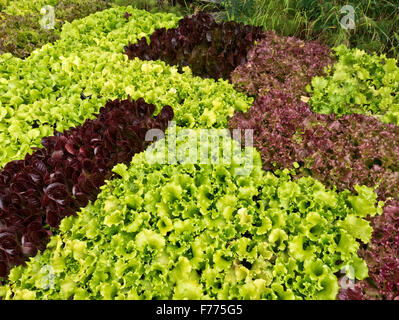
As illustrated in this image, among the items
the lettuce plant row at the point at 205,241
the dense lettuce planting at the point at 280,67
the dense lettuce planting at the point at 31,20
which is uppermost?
the dense lettuce planting at the point at 280,67

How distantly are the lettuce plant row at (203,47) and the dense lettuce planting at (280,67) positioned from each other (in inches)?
8.1

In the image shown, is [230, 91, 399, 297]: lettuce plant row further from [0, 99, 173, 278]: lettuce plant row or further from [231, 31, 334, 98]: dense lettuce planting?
[0, 99, 173, 278]: lettuce plant row

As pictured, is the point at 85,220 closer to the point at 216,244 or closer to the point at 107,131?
the point at 107,131

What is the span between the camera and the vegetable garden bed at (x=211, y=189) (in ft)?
7.47

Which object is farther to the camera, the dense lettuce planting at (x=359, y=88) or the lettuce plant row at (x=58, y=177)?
the dense lettuce planting at (x=359, y=88)

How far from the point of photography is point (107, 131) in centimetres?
307

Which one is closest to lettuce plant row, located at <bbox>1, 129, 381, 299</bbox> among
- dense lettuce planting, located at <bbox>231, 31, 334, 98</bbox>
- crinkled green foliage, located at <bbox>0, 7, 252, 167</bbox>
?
crinkled green foliage, located at <bbox>0, 7, 252, 167</bbox>

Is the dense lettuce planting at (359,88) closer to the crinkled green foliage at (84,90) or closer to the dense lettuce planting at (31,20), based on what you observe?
the crinkled green foliage at (84,90)

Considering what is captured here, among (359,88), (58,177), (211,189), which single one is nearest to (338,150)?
(211,189)

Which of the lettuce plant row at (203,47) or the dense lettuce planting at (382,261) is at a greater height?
the lettuce plant row at (203,47)

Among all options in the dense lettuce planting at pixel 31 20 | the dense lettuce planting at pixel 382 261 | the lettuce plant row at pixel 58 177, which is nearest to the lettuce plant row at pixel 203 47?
the lettuce plant row at pixel 58 177

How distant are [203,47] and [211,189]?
284cm

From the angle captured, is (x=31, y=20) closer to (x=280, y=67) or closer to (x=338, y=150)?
(x=280, y=67)
